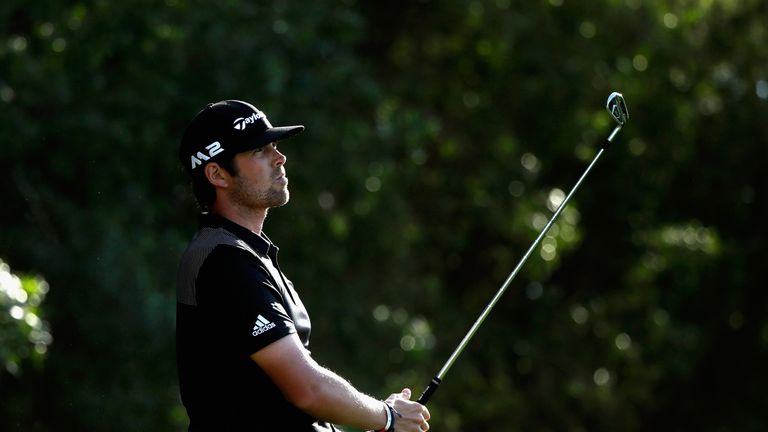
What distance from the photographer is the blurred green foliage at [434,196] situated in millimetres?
9953

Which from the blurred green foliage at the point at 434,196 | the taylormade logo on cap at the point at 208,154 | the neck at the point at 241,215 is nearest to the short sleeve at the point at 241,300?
the neck at the point at 241,215

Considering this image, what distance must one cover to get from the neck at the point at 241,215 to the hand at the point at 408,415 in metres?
0.63

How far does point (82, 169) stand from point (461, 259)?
516cm

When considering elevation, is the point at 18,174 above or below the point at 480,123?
below

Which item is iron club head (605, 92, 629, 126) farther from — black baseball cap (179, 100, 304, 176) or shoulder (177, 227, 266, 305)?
shoulder (177, 227, 266, 305)

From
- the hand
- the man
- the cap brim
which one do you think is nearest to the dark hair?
the man

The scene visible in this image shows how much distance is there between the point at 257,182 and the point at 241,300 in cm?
48

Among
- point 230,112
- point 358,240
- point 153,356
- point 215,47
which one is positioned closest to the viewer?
point 230,112

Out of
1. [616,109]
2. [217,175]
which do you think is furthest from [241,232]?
[616,109]

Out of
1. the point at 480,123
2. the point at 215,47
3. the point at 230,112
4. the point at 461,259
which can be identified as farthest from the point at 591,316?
the point at 230,112

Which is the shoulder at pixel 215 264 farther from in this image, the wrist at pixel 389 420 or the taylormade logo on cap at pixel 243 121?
the wrist at pixel 389 420

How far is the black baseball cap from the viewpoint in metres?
3.95

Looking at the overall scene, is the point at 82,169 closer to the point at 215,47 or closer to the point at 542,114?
the point at 215,47

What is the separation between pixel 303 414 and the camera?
376 centimetres
